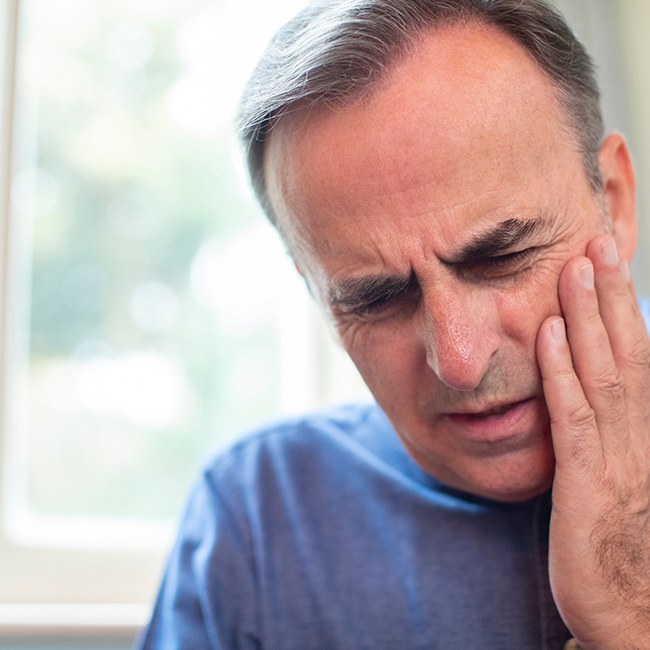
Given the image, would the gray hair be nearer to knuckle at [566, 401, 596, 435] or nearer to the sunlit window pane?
knuckle at [566, 401, 596, 435]

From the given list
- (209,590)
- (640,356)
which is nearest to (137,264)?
(209,590)

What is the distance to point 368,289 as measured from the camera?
104cm

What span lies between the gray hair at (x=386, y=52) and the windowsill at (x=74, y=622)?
46.3 inches

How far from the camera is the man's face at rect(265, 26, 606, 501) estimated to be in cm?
96

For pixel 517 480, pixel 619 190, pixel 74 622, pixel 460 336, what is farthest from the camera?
pixel 74 622

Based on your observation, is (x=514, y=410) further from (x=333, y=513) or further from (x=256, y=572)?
(x=256, y=572)

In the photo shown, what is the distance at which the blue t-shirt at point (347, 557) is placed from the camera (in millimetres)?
1158

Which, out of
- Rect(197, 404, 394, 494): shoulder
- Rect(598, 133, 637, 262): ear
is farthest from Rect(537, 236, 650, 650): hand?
Rect(197, 404, 394, 494): shoulder

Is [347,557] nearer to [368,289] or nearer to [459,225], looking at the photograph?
[368,289]

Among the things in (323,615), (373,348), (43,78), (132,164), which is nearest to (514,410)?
(373,348)

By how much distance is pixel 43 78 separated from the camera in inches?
82.7

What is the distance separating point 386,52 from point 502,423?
0.50 meters

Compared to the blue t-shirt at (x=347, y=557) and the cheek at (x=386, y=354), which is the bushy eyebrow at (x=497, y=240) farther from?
the blue t-shirt at (x=347, y=557)

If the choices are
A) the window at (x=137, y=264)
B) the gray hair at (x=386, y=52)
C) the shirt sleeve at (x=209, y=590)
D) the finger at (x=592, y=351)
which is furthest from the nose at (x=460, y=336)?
the window at (x=137, y=264)
